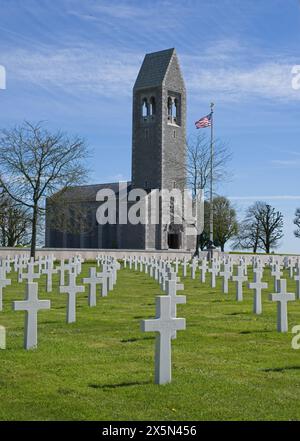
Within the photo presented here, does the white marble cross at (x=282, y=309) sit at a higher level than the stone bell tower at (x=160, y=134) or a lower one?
lower

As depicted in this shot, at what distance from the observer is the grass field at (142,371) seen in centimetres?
576

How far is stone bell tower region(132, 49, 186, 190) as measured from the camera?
59.7 meters

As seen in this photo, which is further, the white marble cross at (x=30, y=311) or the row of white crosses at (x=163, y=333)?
the white marble cross at (x=30, y=311)

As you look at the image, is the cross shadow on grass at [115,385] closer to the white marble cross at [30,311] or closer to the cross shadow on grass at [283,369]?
the cross shadow on grass at [283,369]

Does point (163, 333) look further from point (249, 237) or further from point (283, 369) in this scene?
point (249, 237)

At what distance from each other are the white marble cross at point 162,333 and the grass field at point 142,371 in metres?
0.15

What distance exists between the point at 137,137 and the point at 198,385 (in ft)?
184

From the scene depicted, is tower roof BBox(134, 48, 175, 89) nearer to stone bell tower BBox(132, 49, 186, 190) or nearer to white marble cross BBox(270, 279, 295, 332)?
stone bell tower BBox(132, 49, 186, 190)

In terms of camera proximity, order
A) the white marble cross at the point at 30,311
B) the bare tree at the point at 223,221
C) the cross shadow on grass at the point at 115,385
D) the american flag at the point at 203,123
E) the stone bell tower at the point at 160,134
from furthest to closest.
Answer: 1. the bare tree at the point at 223,221
2. the stone bell tower at the point at 160,134
3. the american flag at the point at 203,123
4. the white marble cross at the point at 30,311
5. the cross shadow on grass at the point at 115,385

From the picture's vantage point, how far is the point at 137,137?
61.8 metres

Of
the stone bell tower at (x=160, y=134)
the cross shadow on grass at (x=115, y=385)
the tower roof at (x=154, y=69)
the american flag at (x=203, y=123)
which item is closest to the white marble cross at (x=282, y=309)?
the cross shadow on grass at (x=115, y=385)
